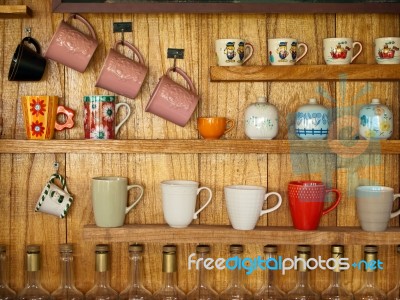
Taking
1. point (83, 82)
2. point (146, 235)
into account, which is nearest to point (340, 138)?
point (146, 235)

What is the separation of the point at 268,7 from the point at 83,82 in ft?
1.84

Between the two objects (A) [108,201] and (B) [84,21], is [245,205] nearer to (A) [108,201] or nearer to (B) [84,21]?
(A) [108,201]

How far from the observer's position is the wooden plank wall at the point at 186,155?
1.88 meters

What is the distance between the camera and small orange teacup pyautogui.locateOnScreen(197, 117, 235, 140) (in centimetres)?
178

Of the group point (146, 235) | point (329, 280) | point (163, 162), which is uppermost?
point (163, 162)

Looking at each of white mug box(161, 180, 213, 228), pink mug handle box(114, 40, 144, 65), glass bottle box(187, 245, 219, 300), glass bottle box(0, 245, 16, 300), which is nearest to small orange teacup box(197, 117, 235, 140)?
white mug box(161, 180, 213, 228)

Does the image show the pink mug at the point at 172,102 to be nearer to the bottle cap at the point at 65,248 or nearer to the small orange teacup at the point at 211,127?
the small orange teacup at the point at 211,127

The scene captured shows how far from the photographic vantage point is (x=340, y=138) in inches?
73.9

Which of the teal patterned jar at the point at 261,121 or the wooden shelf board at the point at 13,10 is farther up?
the wooden shelf board at the point at 13,10

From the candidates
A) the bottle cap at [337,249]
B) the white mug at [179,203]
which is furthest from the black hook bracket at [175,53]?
the bottle cap at [337,249]

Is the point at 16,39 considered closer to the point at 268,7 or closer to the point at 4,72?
the point at 4,72

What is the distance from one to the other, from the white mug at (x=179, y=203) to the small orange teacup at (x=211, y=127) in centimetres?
14

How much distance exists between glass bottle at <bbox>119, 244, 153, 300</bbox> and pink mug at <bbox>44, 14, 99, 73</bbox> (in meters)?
0.53

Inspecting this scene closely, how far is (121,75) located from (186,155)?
11.8 inches
